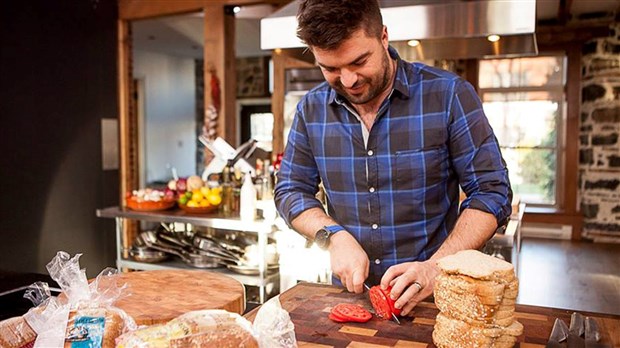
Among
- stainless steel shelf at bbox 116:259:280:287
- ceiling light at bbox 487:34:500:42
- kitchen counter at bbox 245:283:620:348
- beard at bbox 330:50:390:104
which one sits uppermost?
ceiling light at bbox 487:34:500:42

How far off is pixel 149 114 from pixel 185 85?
113cm

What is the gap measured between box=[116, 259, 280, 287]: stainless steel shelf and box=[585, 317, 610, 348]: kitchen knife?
6.74ft

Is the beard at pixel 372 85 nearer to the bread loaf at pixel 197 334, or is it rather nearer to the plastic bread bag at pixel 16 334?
the bread loaf at pixel 197 334

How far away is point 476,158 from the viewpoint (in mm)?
1538

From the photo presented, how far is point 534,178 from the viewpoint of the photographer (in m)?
7.75

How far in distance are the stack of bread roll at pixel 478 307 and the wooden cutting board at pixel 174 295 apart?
549 mm

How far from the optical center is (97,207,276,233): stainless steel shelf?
3.21 metres

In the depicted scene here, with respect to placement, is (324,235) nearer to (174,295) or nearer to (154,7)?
(174,295)

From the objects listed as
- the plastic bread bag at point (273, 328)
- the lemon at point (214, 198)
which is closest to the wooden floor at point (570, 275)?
the lemon at point (214, 198)

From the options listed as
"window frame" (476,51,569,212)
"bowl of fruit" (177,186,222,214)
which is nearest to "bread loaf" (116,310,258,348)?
"bowl of fruit" (177,186,222,214)

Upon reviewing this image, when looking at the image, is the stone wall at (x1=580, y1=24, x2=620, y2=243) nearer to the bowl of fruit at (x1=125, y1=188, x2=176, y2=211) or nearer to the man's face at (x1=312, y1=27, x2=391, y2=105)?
the bowl of fruit at (x1=125, y1=188, x2=176, y2=211)

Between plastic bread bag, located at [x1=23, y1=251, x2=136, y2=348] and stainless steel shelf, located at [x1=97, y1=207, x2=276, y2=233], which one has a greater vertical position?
plastic bread bag, located at [x1=23, y1=251, x2=136, y2=348]

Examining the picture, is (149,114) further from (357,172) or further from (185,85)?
(357,172)

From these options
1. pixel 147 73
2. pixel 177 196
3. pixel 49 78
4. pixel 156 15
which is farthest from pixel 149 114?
pixel 177 196
